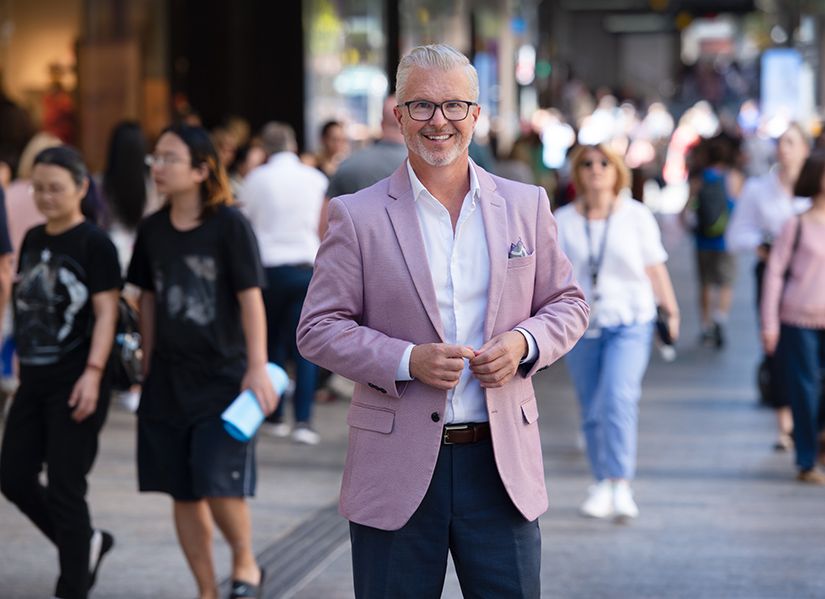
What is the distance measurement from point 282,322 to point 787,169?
3.61 metres

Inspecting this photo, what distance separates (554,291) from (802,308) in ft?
16.4

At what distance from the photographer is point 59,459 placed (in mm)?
5621

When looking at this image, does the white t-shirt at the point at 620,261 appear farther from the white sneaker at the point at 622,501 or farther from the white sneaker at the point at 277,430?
the white sneaker at the point at 277,430

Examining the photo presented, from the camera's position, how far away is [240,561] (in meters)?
6.01

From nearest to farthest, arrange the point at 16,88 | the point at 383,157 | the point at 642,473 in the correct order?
the point at 383,157
the point at 642,473
the point at 16,88

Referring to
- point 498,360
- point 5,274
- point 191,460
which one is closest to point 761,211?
point 5,274

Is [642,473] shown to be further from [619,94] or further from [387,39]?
[619,94]

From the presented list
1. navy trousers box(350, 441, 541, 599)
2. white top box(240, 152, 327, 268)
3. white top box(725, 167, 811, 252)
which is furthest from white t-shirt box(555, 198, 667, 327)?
navy trousers box(350, 441, 541, 599)

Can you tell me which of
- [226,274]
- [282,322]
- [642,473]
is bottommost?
[642,473]

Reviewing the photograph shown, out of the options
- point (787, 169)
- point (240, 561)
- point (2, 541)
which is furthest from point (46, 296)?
point (787, 169)

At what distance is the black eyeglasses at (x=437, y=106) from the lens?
380cm

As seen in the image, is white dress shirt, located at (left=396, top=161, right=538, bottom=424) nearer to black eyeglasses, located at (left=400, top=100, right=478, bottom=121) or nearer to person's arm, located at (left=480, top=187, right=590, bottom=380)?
person's arm, located at (left=480, top=187, right=590, bottom=380)

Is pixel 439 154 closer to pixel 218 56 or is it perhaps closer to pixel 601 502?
pixel 601 502

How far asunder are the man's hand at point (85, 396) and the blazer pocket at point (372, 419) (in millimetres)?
1908
